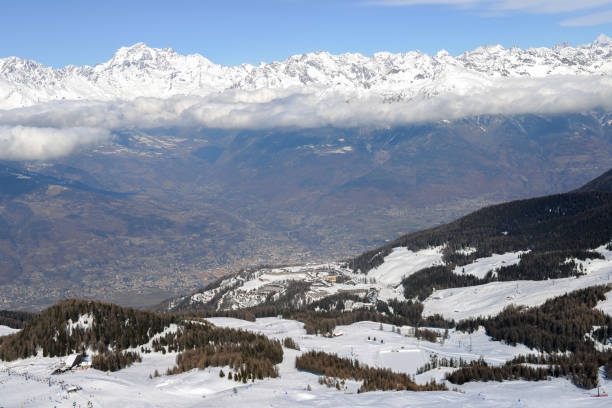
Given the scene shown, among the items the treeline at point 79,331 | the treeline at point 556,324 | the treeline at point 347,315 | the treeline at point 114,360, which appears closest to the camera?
the treeline at point 114,360

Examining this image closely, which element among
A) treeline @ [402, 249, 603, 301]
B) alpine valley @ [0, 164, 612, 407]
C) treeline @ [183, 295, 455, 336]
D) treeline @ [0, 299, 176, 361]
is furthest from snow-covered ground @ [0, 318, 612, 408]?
treeline @ [402, 249, 603, 301]

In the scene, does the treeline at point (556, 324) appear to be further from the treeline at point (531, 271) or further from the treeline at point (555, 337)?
the treeline at point (531, 271)

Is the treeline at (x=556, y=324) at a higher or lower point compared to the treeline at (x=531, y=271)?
lower

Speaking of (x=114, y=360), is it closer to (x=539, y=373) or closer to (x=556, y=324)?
(x=539, y=373)

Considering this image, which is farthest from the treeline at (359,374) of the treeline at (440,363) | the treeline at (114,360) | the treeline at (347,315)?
the treeline at (347,315)

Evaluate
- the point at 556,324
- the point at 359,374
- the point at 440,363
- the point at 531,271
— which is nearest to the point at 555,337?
the point at 556,324
